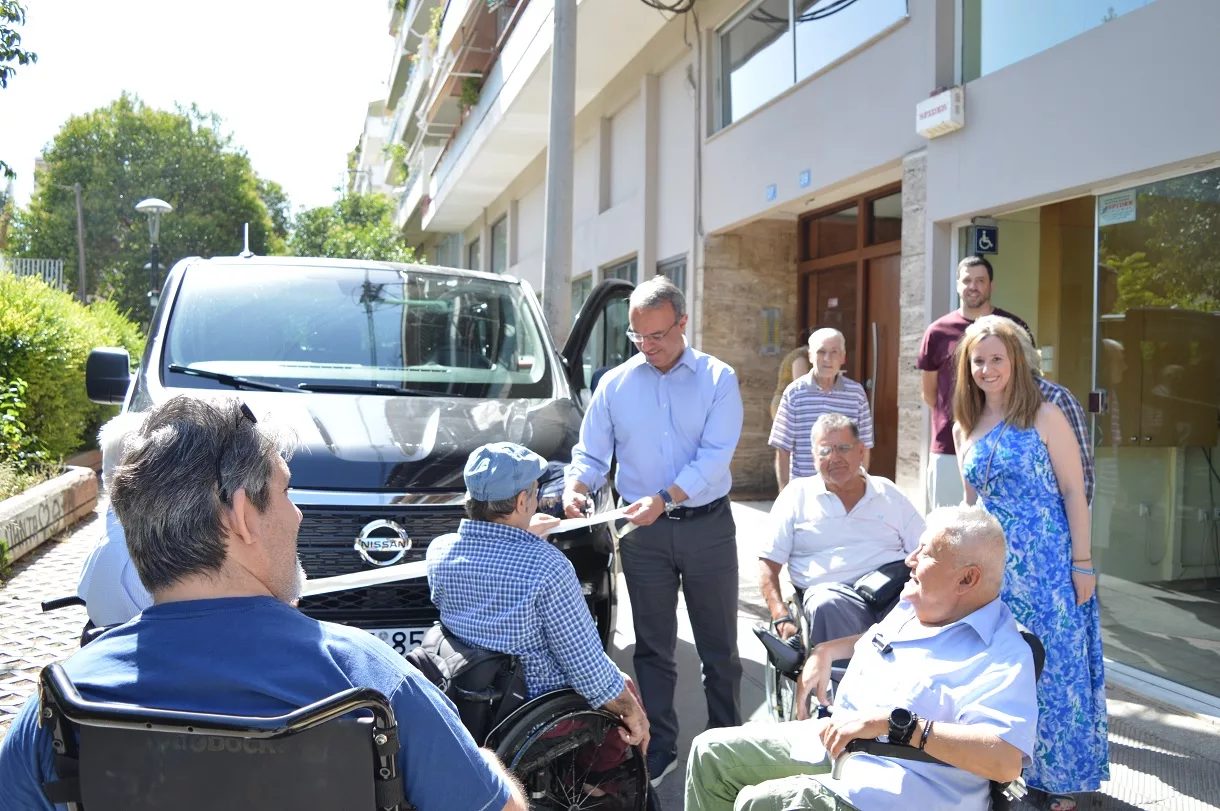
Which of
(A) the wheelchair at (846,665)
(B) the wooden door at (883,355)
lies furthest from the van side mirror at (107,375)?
(B) the wooden door at (883,355)

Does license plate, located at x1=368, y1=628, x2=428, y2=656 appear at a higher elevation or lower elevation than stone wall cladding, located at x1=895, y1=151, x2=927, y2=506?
lower

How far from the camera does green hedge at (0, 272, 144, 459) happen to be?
→ 398 inches

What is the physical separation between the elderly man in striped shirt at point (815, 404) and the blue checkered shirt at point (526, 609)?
3358mm

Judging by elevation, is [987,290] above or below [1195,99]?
below

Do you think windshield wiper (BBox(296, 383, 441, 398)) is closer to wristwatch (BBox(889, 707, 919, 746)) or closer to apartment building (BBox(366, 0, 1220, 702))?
wristwatch (BBox(889, 707, 919, 746))

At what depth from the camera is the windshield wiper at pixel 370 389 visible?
15.1 ft

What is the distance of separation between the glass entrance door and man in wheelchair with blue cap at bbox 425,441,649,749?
3864 millimetres

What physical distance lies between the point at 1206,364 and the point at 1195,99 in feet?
4.66

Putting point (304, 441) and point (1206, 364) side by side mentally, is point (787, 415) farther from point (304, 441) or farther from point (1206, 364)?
point (304, 441)

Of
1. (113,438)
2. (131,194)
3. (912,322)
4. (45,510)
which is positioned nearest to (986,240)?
(912,322)

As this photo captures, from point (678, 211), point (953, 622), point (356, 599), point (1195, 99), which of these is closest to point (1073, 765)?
point (953, 622)

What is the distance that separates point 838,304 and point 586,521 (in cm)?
775

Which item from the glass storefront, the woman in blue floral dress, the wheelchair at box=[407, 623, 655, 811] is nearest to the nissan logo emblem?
the wheelchair at box=[407, 623, 655, 811]

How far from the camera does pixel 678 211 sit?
13.1 m
